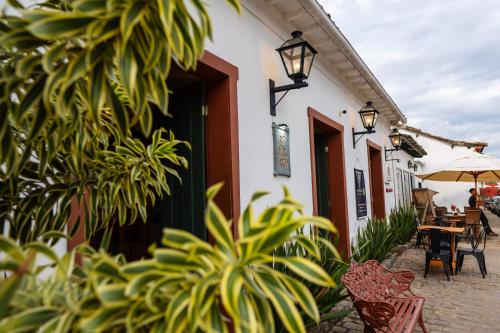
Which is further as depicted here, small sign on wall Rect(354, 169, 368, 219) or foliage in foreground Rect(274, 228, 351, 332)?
small sign on wall Rect(354, 169, 368, 219)

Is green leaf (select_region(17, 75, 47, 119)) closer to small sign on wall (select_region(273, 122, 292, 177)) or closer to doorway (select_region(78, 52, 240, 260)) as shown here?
doorway (select_region(78, 52, 240, 260))

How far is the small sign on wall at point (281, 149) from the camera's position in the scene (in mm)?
3434

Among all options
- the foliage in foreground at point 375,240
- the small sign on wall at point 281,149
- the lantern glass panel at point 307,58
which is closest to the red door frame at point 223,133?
the small sign on wall at point 281,149

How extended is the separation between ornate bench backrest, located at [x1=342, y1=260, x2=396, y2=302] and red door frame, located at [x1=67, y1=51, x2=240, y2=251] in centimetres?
110

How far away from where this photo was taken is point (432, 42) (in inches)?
397

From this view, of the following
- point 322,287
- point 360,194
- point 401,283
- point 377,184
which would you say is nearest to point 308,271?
point 322,287

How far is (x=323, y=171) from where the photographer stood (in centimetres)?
564

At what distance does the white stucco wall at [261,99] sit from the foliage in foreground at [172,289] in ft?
6.64

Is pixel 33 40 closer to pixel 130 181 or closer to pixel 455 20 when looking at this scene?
pixel 130 181

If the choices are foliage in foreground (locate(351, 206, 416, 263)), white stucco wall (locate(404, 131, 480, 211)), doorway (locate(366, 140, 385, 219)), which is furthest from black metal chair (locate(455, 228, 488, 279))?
white stucco wall (locate(404, 131, 480, 211))

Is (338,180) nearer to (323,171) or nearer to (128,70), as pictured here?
(323,171)

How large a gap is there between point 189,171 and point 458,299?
12.9 ft

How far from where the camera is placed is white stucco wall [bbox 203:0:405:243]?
294 cm

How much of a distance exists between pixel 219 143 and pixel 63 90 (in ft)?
6.52
